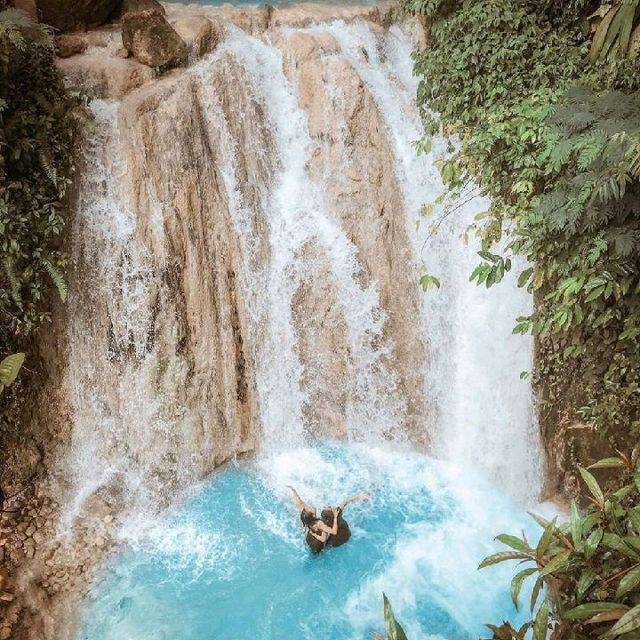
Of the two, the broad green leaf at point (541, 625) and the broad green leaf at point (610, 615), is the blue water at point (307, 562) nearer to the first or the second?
the broad green leaf at point (541, 625)

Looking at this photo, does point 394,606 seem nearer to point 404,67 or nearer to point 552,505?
point 552,505

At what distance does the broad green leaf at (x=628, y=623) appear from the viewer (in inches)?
106

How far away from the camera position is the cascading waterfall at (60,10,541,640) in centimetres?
630

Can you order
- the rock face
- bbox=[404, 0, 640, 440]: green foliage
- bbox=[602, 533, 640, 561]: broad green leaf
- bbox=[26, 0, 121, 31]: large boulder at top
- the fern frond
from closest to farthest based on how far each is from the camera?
bbox=[602, 533, 640, 561]: broad green leaf
bbox=[404, 0, 640, 440]: green foliage
the fern frond
the rock face
bbox=[26, 0, 121, 31]: large boulder at top

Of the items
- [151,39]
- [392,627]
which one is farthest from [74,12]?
[392,627]

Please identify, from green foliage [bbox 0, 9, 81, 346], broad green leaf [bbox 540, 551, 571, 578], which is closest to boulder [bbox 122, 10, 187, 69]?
green foliage [bbox 0, 9, 81, 346]

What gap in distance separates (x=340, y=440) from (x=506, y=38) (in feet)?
21.1

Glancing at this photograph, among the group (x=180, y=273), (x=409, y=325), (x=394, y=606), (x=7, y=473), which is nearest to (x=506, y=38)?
(x=409, y=325)

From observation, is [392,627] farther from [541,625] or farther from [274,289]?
[274,289]

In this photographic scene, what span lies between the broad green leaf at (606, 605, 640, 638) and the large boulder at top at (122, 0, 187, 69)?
798cm

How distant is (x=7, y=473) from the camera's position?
652cm

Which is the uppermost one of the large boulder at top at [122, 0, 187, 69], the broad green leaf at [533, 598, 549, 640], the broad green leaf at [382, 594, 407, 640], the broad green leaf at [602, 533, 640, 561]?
the large boulder at top at [122, 0, 187, 69]

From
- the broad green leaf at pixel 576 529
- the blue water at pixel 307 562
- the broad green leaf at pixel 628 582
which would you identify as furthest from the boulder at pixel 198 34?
the broad green leaf at pixel 628 582

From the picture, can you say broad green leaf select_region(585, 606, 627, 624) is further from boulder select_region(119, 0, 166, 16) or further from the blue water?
boulder select_region(119, 0, 166, 16)
